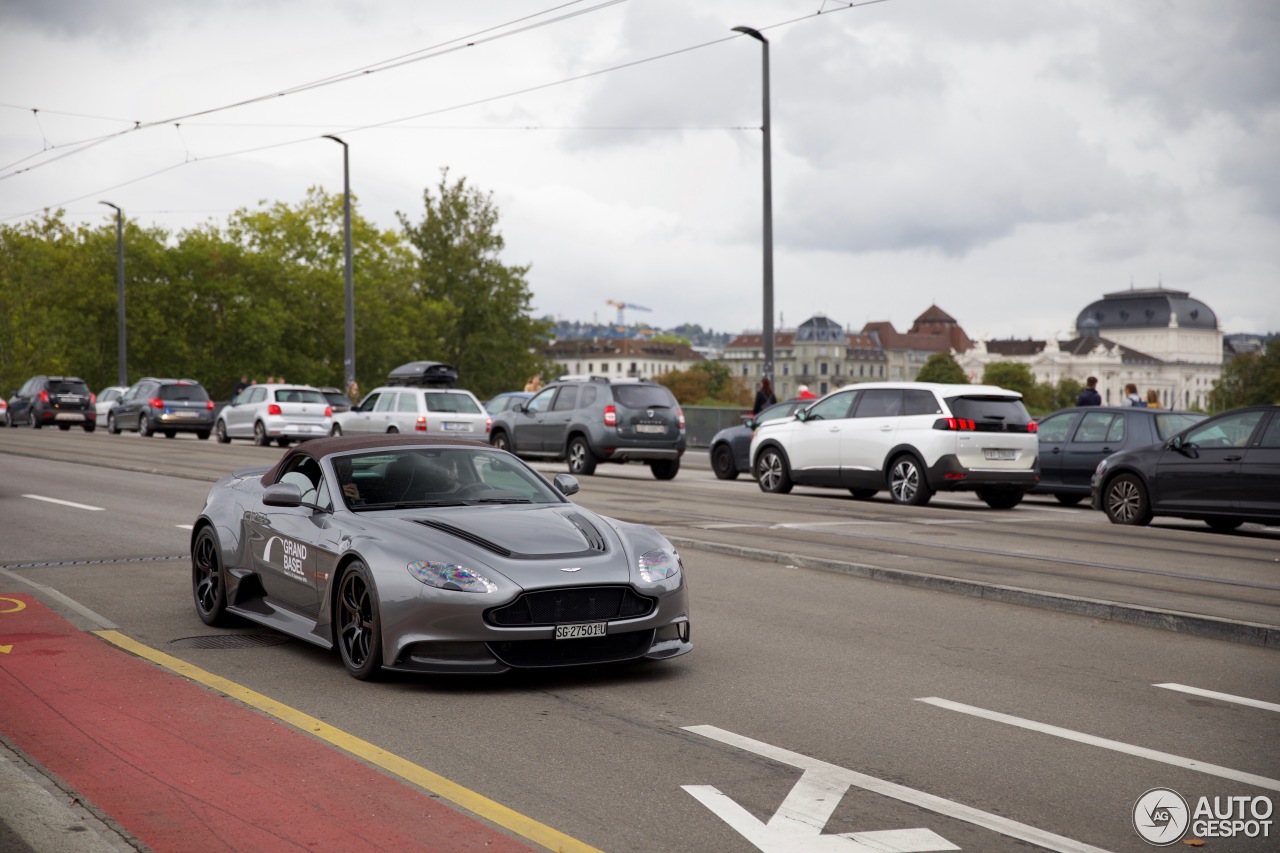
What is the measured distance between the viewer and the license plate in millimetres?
6539

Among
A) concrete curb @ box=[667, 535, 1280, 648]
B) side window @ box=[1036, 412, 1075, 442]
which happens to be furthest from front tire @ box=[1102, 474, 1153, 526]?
concrete curb @ box=[667, 535, 1280, 648]

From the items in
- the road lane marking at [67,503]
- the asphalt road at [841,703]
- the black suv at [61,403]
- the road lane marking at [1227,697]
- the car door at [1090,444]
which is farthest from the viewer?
the black suv at [61,403]

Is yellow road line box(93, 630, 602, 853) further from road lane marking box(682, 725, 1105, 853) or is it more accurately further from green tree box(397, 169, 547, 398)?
green tree box(397, 169, 547, 398)

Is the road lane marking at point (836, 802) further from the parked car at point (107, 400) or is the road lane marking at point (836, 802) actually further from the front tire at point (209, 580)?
the parked car at point (107, 400)

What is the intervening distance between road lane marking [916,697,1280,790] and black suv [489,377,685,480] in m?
17.8

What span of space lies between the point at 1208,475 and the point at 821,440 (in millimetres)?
5970

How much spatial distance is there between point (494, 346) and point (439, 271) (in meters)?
5.86

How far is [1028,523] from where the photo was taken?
1655cm

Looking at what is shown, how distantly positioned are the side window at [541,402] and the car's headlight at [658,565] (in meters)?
18.9

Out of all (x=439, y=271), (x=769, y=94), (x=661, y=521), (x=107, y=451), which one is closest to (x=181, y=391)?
(x=107, y=451)

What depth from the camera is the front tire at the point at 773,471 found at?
69.2ft

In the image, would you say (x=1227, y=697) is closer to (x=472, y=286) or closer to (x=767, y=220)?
(x=767, y=220)

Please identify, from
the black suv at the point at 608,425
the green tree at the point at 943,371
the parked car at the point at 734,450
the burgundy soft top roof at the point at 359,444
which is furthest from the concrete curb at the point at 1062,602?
the green tree at the point at 943,371

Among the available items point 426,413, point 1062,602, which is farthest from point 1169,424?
point 426,413
